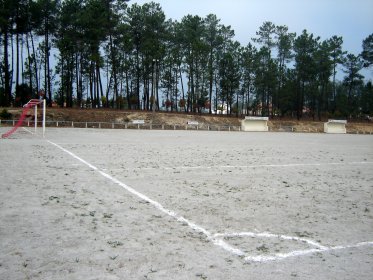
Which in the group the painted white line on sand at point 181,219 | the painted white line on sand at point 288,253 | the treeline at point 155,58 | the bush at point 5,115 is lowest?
the painted white line on sand at point 288,253

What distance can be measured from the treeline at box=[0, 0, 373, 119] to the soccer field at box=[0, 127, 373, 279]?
4232cm

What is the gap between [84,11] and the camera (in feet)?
169

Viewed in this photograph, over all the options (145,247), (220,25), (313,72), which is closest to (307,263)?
(145,247)

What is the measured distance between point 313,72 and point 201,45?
1044 inches

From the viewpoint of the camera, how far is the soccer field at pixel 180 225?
3871 millimetres

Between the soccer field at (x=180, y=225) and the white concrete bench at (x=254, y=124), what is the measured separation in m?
45.1

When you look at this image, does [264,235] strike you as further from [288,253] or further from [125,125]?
[125,125]

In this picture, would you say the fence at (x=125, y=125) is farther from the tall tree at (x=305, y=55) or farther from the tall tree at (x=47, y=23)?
the tall tree at (x=305, y=55)

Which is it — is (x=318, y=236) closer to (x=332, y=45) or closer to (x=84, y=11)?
(x=84, y=11)

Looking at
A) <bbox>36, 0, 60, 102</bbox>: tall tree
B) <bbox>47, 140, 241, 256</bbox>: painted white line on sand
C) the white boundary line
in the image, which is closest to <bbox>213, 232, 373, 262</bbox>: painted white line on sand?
the white boundary line

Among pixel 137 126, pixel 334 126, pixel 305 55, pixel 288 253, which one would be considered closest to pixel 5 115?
pixel 137 126

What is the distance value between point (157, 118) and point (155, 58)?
12.5 metres

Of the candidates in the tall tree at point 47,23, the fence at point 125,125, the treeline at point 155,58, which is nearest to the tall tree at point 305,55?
the treeline at point 155,58

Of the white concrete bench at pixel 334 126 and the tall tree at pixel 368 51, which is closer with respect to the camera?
the white concrete bench at pixel 334 126
